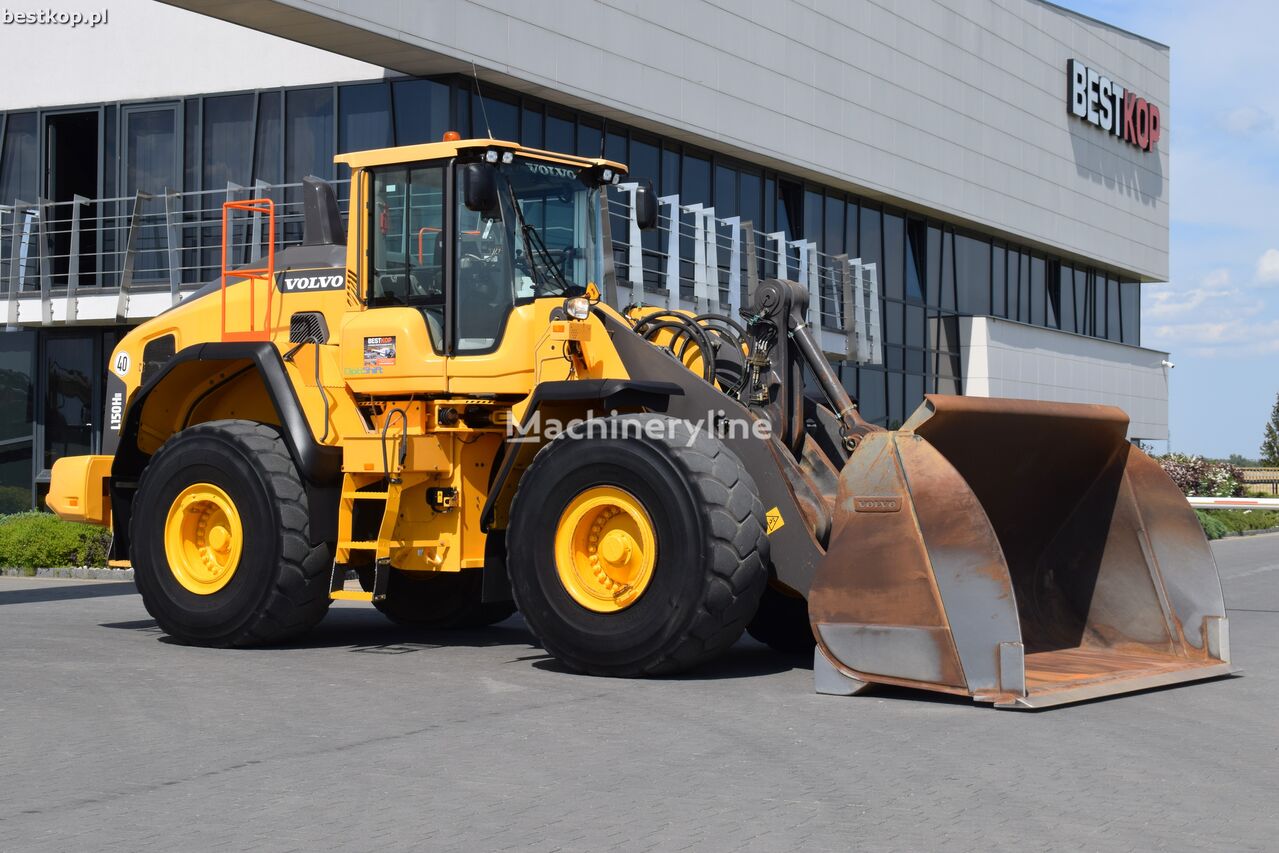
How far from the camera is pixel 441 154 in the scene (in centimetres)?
1112

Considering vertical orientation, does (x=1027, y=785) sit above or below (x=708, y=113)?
below

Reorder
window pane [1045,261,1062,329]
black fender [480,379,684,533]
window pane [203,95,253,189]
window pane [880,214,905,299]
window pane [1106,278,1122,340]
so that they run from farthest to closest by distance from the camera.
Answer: window pane [1106,278,1122,340], window pane [1045,261,1062,329], window pane [880,214,905,299], window pane [203,95,253,189], black fender [480,379,684,533]

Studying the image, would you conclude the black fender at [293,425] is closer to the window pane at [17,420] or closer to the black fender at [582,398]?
the black fender at [582,398]

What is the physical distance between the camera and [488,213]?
36.1 feet

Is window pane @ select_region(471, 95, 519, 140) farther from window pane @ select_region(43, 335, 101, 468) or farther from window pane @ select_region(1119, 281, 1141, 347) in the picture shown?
window pane @ select_region(1119, 281, 1141, 347)

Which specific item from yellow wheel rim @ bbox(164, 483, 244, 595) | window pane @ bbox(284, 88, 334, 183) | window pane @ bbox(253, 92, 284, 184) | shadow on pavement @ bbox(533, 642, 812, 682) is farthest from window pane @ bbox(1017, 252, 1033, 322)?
yellow wheel rim @ bbox(164, 483, 244, 595)

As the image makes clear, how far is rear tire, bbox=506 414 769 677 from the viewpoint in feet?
30.6

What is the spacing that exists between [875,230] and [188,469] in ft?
77.1

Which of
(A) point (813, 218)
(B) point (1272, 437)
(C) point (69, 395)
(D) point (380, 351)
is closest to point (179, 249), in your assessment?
(C) point (69, 395)

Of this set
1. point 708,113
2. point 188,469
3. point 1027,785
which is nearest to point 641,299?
point 708,113

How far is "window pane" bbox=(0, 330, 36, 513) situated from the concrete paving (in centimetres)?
1440

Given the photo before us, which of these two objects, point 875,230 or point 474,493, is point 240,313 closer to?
point 474,493

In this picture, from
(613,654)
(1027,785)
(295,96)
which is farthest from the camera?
(295,96)

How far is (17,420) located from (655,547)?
17729 millimetres
